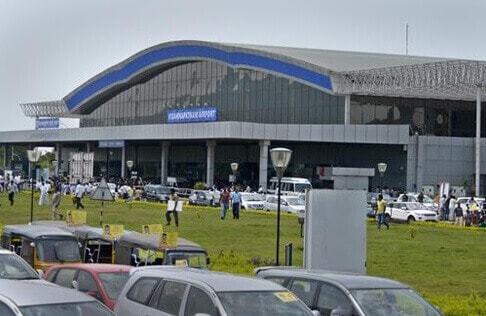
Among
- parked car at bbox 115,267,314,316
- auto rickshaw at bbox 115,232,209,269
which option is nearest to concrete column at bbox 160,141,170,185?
auto rickshaw at bbox 115,232,209,269

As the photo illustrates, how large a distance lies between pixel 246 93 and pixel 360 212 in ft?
216

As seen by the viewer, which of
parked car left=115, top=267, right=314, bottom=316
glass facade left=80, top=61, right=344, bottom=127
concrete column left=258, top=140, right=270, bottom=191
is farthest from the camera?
glass facade left=80, top=61, right=344, bottom=127

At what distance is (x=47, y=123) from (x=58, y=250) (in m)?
85.5

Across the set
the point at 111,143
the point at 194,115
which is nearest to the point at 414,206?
the point at 194,115

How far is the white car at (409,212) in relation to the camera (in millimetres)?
49812

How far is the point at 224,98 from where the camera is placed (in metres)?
86.5

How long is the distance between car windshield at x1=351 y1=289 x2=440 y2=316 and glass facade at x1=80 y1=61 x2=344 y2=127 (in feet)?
204

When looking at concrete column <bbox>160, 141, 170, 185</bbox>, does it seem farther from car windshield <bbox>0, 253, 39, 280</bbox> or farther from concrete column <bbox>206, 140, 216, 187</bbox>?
car windshield <bbox>0, 253, 39, 280</bbox>

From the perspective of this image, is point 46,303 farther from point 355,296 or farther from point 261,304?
point 355,296

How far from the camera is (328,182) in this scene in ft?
256

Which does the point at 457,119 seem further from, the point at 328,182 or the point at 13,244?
the point at 13,244

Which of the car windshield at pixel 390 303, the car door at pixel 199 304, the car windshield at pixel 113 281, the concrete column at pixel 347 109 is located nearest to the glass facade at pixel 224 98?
the concrete column at pixel 347 109

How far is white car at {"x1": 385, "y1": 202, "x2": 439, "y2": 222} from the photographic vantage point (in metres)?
49.8

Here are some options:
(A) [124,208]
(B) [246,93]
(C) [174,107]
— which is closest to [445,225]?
(A) [124,208]
